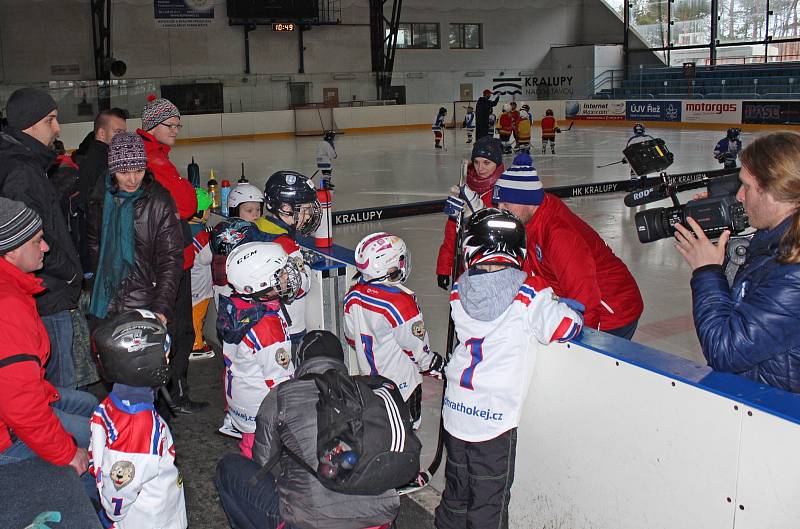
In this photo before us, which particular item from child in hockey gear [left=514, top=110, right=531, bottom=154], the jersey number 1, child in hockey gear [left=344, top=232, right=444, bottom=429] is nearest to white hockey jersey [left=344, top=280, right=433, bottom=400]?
child in hockey gear [left=344, top=232, right=444, bottom=429]

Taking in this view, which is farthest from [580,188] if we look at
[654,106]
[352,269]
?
[654,106]

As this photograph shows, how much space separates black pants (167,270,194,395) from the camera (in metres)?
4.27

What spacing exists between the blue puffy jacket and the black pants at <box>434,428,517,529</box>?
744mm

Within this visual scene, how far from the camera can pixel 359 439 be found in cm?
185

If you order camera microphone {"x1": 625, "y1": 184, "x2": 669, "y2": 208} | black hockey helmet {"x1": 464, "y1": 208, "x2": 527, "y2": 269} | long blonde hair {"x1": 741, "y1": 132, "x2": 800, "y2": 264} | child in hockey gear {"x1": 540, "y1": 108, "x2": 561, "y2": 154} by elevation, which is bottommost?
black hockey helmet {"x1": 464, "y1": 208, "x2": 527, "y2": 269}

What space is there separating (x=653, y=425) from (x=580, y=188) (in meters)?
10.6

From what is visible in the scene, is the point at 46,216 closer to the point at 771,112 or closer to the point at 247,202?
the point at 247,202

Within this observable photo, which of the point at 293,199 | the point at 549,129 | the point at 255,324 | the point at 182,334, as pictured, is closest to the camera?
the point at 255,324

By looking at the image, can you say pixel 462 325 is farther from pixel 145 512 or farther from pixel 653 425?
pixel 145 512

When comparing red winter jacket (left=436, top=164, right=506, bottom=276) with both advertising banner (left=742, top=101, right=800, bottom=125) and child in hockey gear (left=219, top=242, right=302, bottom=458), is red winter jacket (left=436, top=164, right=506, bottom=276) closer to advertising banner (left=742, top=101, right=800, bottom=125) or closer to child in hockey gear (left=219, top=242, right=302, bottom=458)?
child in hockey gear (left=219, top=242, right=302, bottom=458)

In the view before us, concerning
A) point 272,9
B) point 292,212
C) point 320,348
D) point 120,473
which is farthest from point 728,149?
point 272,9

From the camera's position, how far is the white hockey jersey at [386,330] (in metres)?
3.32

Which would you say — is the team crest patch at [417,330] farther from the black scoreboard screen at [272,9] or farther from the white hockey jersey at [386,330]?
the black scoreboard screen at [272,9]

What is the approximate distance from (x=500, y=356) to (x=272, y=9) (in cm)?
2745
